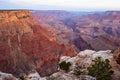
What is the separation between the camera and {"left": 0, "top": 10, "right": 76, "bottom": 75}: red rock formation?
70.8 meters

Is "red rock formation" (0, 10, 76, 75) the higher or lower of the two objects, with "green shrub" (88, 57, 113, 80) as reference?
lower

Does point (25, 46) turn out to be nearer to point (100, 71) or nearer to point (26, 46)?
point (26, 46)

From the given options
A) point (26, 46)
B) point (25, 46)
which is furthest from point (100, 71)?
point (26, 46)

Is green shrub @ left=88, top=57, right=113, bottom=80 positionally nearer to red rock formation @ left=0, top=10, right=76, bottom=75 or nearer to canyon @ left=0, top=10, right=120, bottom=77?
canyon @ left=0, top=10, right=120, bottom=77

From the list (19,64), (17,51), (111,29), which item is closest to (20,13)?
(17,51)

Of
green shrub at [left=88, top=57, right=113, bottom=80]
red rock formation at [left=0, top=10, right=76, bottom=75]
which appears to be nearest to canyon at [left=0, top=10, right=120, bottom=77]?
red rock formation at [left=0, top=10, right=76, bottom=75]

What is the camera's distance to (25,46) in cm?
8119

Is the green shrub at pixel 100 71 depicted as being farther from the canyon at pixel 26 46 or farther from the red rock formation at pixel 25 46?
the red rock formation at pixel 25 46

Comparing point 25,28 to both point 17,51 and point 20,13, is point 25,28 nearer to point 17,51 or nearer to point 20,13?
point 20,13

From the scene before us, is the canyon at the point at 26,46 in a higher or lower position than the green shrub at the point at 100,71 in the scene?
lower

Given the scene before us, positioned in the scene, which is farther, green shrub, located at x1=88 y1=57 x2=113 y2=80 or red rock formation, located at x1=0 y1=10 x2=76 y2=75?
red rock formation, located at x1=0 y1=10 x2=76 y2=75

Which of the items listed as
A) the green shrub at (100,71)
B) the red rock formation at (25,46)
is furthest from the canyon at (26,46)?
the green shrub at (100,71)

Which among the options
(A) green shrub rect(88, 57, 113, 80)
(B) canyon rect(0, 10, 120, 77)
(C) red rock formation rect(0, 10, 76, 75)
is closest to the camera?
(A) green shrub rect(88, 57, 113, 80)

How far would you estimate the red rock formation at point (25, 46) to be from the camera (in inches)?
2788
